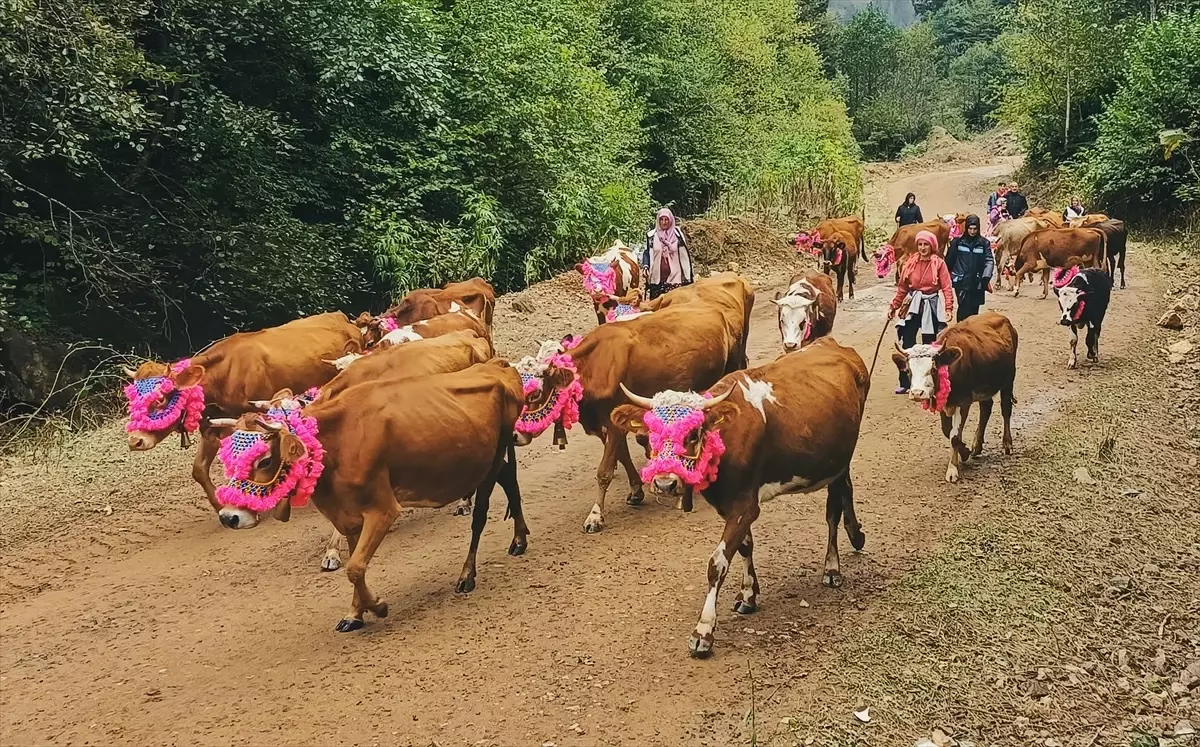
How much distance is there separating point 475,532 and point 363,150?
39.9 feet

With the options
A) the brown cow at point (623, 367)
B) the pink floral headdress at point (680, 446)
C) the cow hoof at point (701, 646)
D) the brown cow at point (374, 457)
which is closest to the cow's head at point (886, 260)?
the brown cow at point (623, 367)

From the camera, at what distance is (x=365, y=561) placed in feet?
21.5

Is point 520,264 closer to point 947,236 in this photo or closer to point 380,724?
point 947,236

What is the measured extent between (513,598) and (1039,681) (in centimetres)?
370

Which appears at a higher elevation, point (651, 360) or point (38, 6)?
point (38, 6)

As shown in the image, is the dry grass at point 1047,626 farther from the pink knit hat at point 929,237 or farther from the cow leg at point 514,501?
the cow leg at point 514,501

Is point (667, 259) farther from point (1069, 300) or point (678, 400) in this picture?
point (678, 400)

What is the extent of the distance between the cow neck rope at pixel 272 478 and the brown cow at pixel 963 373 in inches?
224

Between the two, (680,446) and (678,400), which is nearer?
(680,446)

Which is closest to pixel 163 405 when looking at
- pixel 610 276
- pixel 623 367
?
pixel 623 367

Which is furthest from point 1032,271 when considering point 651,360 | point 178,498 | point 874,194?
point 874,194

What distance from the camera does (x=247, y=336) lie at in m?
9.52

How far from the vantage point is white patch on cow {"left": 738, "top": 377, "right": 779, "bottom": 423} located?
21.5 ft

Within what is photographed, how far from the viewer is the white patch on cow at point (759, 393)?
258 inches
